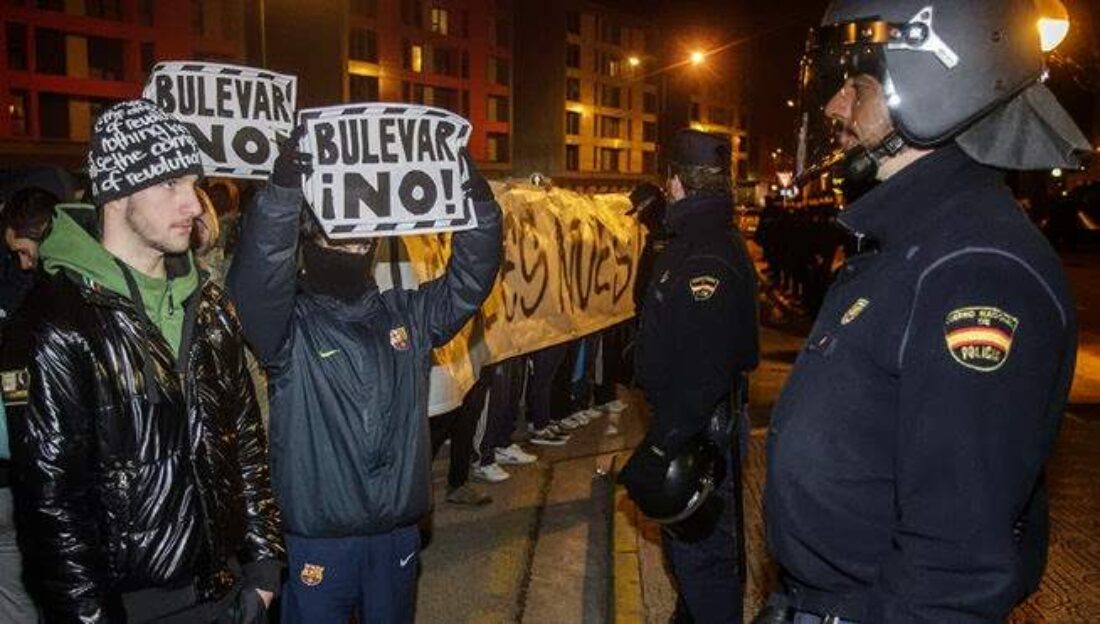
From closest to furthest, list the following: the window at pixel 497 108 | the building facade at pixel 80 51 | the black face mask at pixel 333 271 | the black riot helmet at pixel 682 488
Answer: the black face mask at pixel 333 271, the black riot helmet at pixel 682 488, the building facade at pixel 80 51, the window at pixel 497 108

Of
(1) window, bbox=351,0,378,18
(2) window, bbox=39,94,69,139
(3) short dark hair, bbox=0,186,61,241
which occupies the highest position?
(1) window, bbox=351,0,378,18

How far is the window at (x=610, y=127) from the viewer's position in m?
103

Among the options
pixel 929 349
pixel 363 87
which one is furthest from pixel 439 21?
pixel 929 349

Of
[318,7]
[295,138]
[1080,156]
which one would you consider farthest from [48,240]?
[318,7]

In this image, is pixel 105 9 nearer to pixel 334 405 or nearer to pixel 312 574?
pixel 334 405

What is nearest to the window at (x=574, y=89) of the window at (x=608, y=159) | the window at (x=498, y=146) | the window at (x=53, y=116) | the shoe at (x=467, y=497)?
the window at (x=608, y=159)

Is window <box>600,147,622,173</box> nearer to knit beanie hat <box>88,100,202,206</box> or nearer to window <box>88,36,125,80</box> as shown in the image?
window <box>88,36,125,80</box>

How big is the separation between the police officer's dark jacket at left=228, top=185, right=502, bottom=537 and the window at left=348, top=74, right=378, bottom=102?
246ft

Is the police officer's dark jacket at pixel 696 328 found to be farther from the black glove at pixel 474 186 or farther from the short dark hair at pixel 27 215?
the short dark hair at pixel 27 215

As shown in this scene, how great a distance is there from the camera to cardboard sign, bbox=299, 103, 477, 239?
3189mm

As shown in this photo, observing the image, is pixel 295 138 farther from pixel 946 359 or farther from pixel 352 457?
pixel 946 359

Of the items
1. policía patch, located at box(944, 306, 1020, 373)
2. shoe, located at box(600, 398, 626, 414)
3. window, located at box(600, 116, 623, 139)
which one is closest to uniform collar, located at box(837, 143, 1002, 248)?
policía patch, located at box(944, 306, 1020, 373)

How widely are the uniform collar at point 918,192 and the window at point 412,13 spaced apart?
81.0 m

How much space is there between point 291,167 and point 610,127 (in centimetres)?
10464
